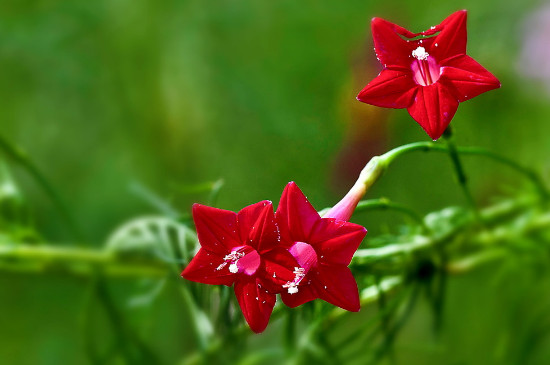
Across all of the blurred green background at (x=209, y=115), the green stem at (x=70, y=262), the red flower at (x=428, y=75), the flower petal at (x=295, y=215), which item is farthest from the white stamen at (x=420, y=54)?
the blurred green background at (x=209, y=115)

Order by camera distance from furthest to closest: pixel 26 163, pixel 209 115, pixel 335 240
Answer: pixel 209 115 < pixel 26 163 < pixel 335 240

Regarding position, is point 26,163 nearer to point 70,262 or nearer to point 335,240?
point 70,262

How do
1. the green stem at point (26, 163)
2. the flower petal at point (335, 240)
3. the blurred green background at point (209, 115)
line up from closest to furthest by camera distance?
the flower petal at point (335, 240) → the green stem at point (26, 163) → the blurred green background at point (209, 115)

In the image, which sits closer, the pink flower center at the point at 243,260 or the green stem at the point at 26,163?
the pink flower center at the point at 243,260

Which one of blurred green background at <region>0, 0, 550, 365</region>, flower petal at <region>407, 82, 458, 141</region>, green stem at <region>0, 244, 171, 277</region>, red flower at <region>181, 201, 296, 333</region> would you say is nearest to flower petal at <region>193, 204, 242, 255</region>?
red flower at <region>181, 201, 296, 333</region>

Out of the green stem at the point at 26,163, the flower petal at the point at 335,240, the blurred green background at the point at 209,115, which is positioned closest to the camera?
the flower petal at the point at 335,240

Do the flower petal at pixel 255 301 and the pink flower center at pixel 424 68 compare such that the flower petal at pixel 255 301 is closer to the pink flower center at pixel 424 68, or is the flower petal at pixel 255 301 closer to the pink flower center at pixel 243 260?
the pink flower center at pixel 243 260

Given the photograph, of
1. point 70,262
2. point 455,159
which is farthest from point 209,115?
point 455,159
